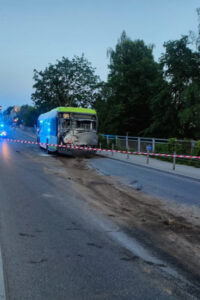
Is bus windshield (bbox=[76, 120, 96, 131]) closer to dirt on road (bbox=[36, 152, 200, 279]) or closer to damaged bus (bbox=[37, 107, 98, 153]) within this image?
damaged bus (bbox=[37, 107, 98, 153])

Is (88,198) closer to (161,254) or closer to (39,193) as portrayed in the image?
(39,193)

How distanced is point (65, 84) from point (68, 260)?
2071 inches

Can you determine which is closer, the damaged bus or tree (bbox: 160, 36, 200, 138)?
the damaged bus

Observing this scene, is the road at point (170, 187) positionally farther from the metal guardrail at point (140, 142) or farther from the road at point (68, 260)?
the metal guardrail at point (140, 142)

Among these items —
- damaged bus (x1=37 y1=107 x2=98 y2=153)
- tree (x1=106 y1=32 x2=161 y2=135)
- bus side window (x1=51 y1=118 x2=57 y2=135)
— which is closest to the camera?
damaged bus (x1=37 y1=107 x2=98 y2=153)

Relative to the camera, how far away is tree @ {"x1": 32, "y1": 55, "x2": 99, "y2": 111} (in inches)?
2143

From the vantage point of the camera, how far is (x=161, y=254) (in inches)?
189

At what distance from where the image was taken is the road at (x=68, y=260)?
3652 millimetres

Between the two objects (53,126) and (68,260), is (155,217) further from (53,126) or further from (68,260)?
(53,126)

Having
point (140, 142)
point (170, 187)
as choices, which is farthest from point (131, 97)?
point (170, 187)

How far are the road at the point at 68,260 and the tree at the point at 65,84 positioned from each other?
4839 centimetres

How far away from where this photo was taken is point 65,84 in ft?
181

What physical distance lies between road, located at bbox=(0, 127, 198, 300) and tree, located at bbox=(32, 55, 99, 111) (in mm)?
48388

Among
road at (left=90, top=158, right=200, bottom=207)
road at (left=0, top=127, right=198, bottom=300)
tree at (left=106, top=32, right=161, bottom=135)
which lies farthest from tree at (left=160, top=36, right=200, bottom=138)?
road at (left=0, top=127, right=198, bottom=300)
